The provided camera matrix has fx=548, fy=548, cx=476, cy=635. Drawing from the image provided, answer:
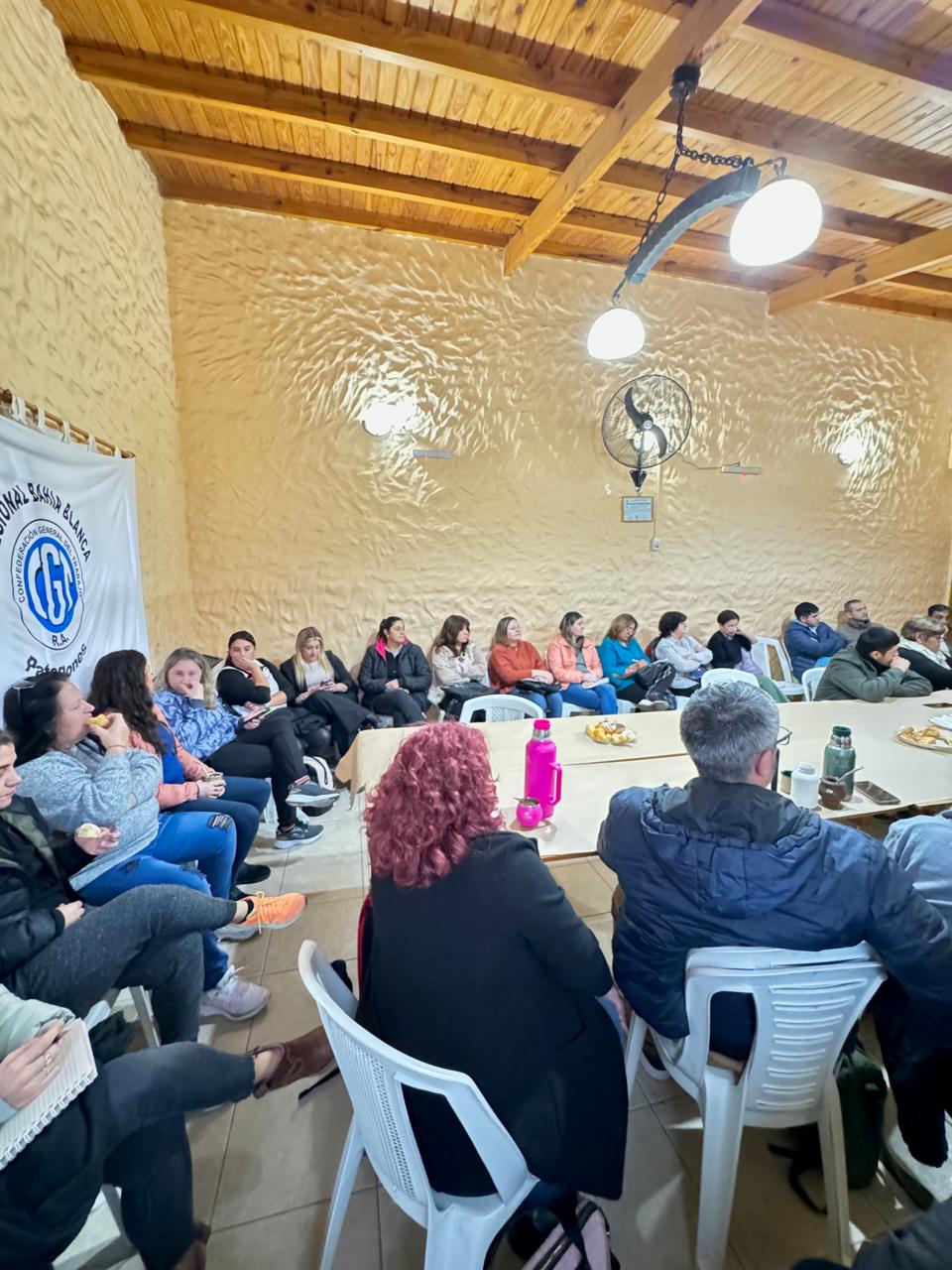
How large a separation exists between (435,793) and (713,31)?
2656 mm

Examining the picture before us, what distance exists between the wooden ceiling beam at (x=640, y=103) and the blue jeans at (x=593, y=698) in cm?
289

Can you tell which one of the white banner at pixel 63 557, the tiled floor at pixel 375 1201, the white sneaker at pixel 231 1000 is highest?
the white banner at pixel 63 557

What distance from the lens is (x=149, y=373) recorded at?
3029mm

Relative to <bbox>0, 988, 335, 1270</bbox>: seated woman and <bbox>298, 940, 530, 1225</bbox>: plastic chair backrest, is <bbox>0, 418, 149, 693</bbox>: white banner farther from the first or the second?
<bbox>298, 940, 530, 1225</bbox>: plastic chair backrest

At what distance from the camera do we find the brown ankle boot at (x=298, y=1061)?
4.39 ft

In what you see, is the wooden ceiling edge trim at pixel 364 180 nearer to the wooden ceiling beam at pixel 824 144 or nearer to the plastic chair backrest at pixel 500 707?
the wooden ceiling beam at pixel 824 144

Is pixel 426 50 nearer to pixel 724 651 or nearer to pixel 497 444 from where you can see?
pixel 497 444

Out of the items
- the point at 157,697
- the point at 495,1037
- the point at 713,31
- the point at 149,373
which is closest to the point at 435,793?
the point at 495,1037

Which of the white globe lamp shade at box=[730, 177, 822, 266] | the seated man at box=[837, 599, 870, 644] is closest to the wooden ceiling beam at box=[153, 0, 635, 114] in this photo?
the white globe lamp shade at box=[730, 177, 822, 266]

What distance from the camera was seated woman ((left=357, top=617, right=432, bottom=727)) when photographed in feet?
12.0

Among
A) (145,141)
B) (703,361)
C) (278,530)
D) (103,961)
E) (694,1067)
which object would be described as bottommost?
(694,1067)

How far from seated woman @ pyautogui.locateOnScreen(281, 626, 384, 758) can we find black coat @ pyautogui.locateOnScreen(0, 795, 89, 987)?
1935 mm

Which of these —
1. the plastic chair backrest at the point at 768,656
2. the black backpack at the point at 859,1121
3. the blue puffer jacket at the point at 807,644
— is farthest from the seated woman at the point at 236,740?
the blue puffer jacket at the point at 807,644

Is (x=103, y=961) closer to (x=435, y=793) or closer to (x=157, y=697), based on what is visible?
(x=435, y=793)
